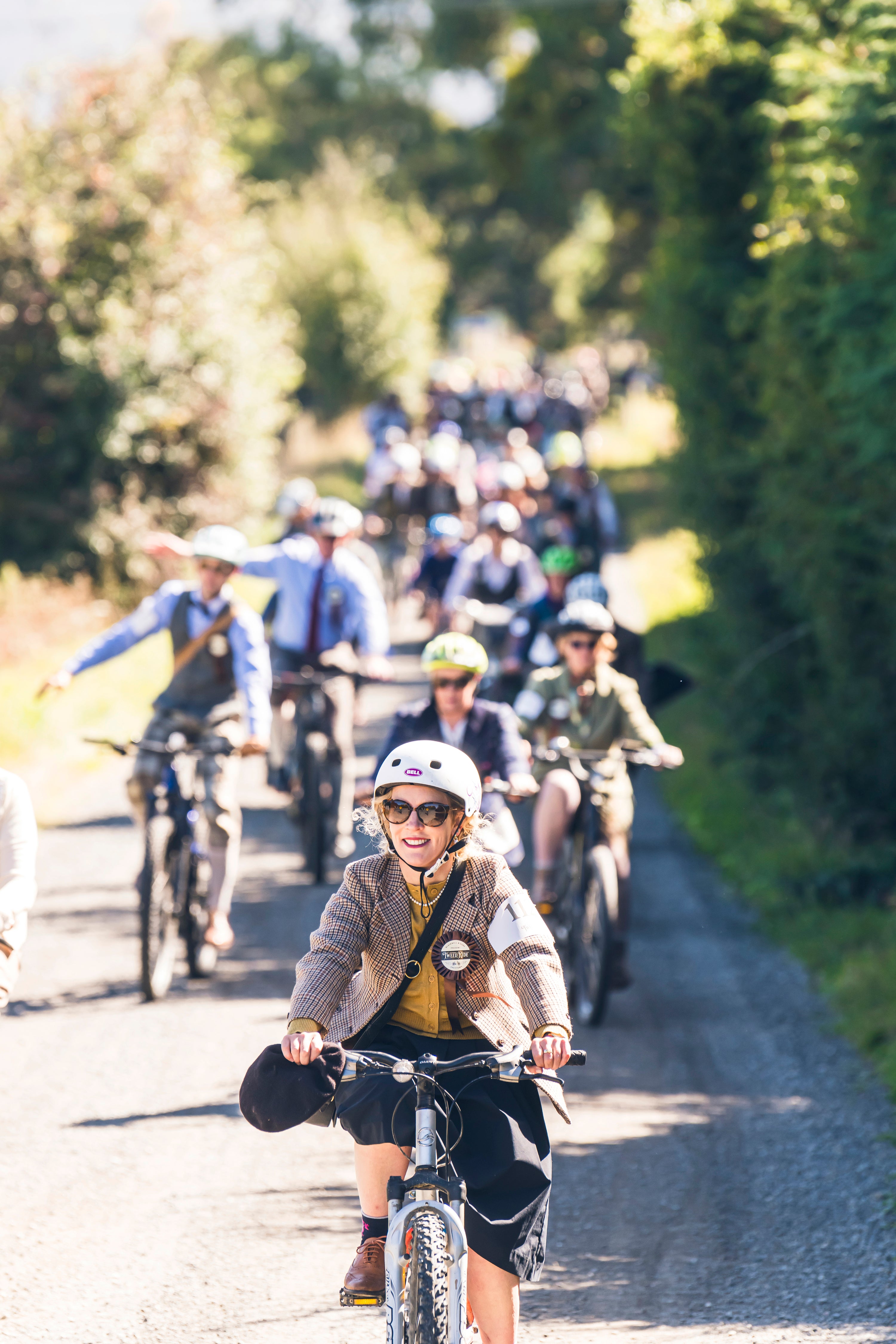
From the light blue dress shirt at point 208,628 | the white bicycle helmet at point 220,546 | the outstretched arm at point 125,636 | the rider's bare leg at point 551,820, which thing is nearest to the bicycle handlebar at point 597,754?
the rider's bare leg at point 551,820

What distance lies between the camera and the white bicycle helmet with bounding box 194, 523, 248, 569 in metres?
8.55

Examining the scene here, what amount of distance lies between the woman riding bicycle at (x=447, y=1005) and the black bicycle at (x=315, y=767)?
6381mm

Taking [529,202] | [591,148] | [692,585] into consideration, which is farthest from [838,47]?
[529,202]

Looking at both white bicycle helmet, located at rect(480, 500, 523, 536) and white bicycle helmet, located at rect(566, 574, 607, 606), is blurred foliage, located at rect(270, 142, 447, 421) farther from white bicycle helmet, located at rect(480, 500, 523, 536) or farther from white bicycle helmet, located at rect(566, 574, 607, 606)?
white bicycle helmet, located at rect(566, 574, 607, 606)

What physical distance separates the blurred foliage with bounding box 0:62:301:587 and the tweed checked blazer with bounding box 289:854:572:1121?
17.8 meters

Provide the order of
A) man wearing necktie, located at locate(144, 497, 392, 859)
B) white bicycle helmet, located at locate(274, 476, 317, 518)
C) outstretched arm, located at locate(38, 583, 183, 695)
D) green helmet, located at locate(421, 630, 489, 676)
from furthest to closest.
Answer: white bicycle helmet, located at locate(274, 476, 317, 518)
man wearing necktie, located at locate(144, 497, 392, 859)
outstretched arm, located at locate(38, 583, 183, 695)
green helmet, located at locate(421, 630, 489, 676)

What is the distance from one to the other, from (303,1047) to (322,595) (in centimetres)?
757

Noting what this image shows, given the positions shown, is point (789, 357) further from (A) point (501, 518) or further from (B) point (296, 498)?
(B) point (296, 498)

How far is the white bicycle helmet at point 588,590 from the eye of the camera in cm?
964

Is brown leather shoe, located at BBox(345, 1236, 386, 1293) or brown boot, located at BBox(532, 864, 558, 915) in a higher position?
brown boot, located at BBox(532, 864, 558, 915)

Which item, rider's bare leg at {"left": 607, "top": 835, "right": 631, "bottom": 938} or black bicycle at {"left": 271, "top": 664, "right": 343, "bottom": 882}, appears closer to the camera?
rider's bare leg at {"left": 607, "top": 835, "right": 631, "bottom": 938}

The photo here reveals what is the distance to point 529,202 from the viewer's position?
4284cm

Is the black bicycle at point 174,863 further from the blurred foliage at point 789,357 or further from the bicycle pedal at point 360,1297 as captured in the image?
→ the bicycle pedal at point 360,1297

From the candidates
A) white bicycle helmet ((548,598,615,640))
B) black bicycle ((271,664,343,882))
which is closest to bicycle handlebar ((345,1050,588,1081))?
white bicycle helmet ((548,598,615,640))
